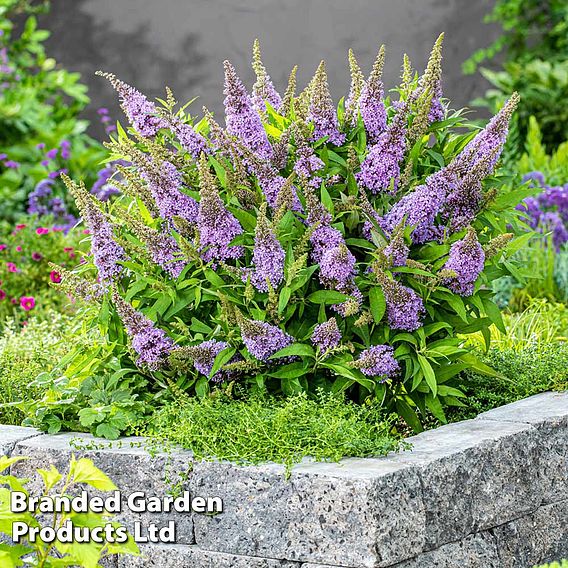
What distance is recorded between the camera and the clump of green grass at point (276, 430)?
2.72 meters

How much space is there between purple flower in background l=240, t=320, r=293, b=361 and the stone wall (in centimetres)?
36

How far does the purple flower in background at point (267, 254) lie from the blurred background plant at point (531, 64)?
19.8 ft

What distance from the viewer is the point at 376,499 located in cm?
247

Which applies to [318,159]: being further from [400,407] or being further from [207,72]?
[207,72]

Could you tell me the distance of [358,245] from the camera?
3.10m

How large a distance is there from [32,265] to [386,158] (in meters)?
3.59

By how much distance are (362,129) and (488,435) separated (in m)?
1.09

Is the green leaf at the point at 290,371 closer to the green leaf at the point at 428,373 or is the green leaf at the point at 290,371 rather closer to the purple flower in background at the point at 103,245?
the green leaf at the point at 428,373

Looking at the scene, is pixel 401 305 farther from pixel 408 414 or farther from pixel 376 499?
pixel 376 499

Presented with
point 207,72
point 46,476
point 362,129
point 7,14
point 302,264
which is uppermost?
point 7,14

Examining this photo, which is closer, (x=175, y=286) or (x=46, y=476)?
(x=46, y=476)

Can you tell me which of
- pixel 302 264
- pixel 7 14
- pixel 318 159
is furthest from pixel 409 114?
pixel 7 14

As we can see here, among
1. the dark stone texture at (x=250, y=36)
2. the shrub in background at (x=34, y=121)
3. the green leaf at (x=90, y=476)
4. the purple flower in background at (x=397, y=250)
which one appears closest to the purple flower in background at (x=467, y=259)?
the purple flower in background at (x=397, y=250)

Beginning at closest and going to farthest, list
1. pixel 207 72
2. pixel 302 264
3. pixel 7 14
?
pixel 302 264 → pixel 207 72 → pixel 7 14
